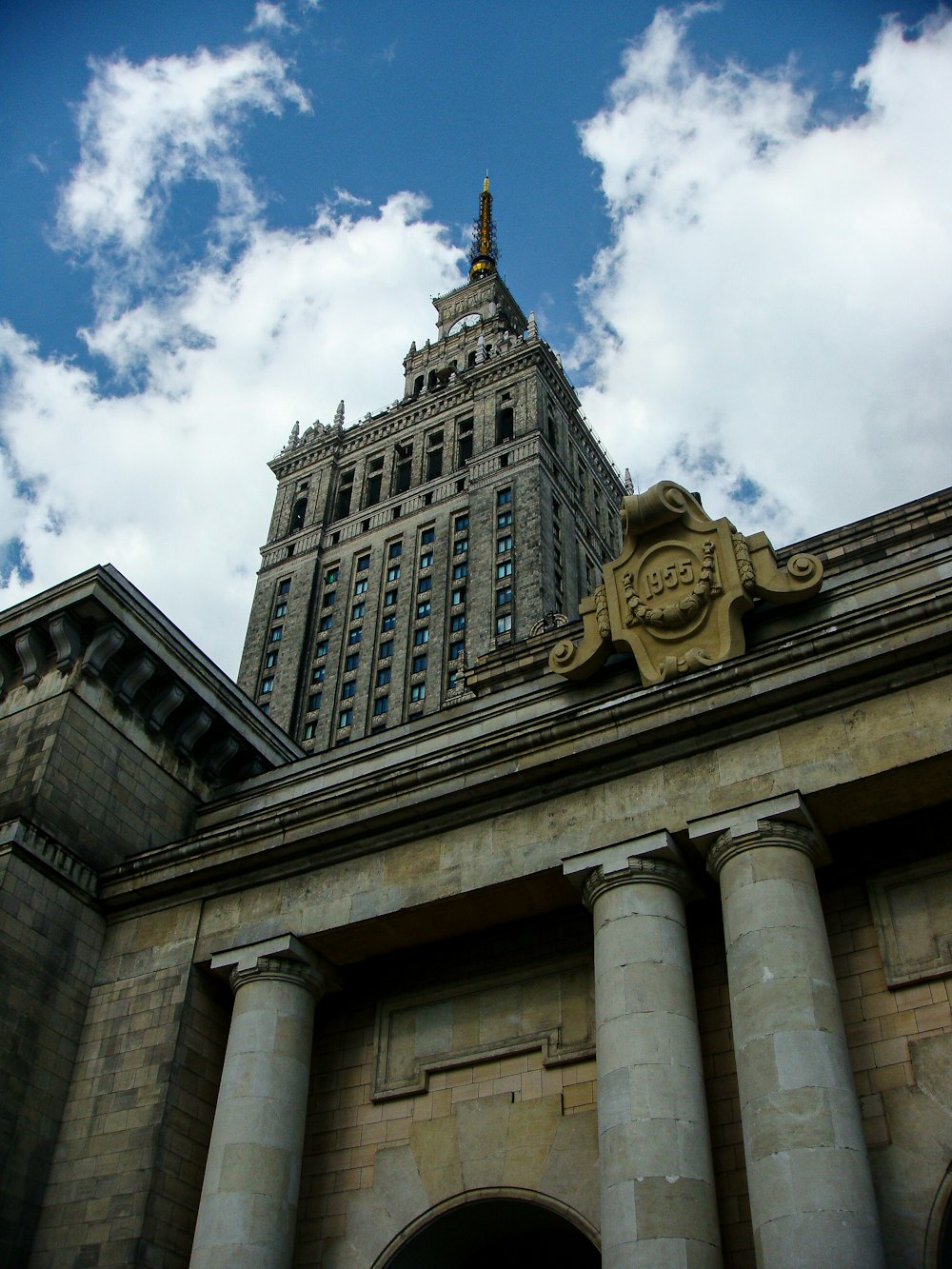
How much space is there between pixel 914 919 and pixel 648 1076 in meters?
4.53

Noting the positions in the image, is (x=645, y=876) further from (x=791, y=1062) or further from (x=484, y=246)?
(x=484, y=246)

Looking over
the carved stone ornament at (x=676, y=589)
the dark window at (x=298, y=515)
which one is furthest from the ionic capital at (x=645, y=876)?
the dark window at (x=298, y=515)

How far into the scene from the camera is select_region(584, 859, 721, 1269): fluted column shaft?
49.8 feet

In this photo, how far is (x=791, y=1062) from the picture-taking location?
1532 cm

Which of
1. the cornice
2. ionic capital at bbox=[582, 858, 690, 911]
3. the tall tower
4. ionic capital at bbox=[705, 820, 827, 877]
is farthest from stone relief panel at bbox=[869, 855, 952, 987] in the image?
the tall tower

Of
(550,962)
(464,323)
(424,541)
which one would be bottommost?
(550,962)

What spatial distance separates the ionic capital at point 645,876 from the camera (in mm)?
18391

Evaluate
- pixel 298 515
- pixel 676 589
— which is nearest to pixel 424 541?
pixel 298 515

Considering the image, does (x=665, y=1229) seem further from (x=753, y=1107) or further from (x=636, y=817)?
(x=636, y=817)

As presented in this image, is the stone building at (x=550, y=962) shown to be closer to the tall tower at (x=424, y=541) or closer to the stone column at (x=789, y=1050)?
the stone column at (x=789, y=1050)

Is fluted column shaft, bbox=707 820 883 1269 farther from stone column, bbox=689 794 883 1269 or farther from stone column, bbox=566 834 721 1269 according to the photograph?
stone column, bbox=566 834 721 1269

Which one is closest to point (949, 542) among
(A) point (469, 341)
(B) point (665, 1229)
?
(B) point (665, 1229)

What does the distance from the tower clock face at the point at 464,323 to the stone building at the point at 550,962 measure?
4676 inches

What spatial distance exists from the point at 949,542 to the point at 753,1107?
11260 millimetres
